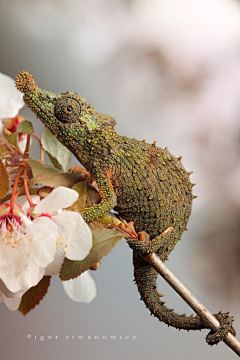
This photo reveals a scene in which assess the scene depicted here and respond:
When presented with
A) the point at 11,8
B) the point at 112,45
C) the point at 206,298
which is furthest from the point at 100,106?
the point at 206,298

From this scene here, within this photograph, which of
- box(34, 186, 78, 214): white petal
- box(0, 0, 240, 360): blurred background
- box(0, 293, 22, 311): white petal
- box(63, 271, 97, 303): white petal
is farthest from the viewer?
box(0, 0, 240, 360): blurred background

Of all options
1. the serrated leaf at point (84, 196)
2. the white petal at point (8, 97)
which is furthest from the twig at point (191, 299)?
the white petal at point (8, 97)

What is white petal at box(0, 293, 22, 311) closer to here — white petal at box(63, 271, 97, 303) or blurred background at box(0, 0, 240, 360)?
white petal at box(63, 271, 97, 303)

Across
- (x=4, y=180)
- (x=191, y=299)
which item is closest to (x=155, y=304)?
(x=191, y=299)

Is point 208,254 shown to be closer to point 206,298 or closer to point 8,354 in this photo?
point 206,298

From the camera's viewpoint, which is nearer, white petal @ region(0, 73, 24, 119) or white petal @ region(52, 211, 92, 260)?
white petal @ region(52, 211, 92, 260)

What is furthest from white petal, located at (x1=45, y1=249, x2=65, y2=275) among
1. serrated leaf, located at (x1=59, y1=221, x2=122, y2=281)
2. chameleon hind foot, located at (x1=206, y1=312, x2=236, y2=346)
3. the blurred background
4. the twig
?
the blurred background

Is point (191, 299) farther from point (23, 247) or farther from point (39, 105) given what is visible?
point (39, 105)

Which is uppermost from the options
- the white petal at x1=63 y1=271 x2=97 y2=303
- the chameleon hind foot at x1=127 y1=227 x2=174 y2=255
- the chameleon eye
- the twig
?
the chameleon eye
